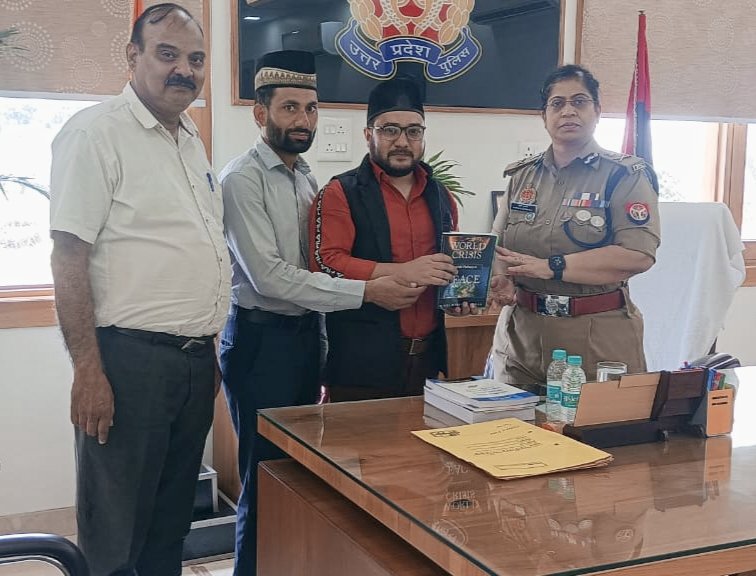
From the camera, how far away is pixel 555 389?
1870 millimetres

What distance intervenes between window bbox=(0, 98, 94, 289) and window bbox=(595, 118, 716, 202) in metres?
2.85

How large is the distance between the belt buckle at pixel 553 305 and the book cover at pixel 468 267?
0.75ft

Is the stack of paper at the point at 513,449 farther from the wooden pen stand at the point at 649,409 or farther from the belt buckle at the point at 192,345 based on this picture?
the belt buckle at the point at 192,345

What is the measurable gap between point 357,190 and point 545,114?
61 cm

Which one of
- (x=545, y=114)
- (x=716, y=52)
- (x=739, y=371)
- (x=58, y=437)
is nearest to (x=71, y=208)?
(x=545, y=114)

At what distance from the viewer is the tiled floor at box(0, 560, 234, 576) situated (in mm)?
2889

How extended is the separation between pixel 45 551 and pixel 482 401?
881 millimetres

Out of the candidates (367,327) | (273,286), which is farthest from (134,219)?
(367,327)

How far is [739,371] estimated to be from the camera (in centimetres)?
244

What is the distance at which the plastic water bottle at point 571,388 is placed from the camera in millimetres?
1836

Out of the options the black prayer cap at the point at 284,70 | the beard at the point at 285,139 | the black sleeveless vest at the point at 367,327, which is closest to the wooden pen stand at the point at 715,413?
the black sleeveless vest at the point at 367,327

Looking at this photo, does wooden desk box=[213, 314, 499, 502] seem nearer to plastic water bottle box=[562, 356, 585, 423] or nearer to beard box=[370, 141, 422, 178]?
beard box=[370, 141, 422, 178]

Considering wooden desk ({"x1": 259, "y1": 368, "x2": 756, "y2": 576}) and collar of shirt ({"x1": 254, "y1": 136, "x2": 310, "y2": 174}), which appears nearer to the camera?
wooden desk ({"x1": 259, "y1": 368, "x2": 756, "y2": 576})

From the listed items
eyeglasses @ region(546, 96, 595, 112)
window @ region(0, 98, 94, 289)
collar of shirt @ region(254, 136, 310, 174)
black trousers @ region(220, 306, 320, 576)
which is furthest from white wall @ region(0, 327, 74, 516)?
eyeglasses @ region(546, 96, 595, 112)
